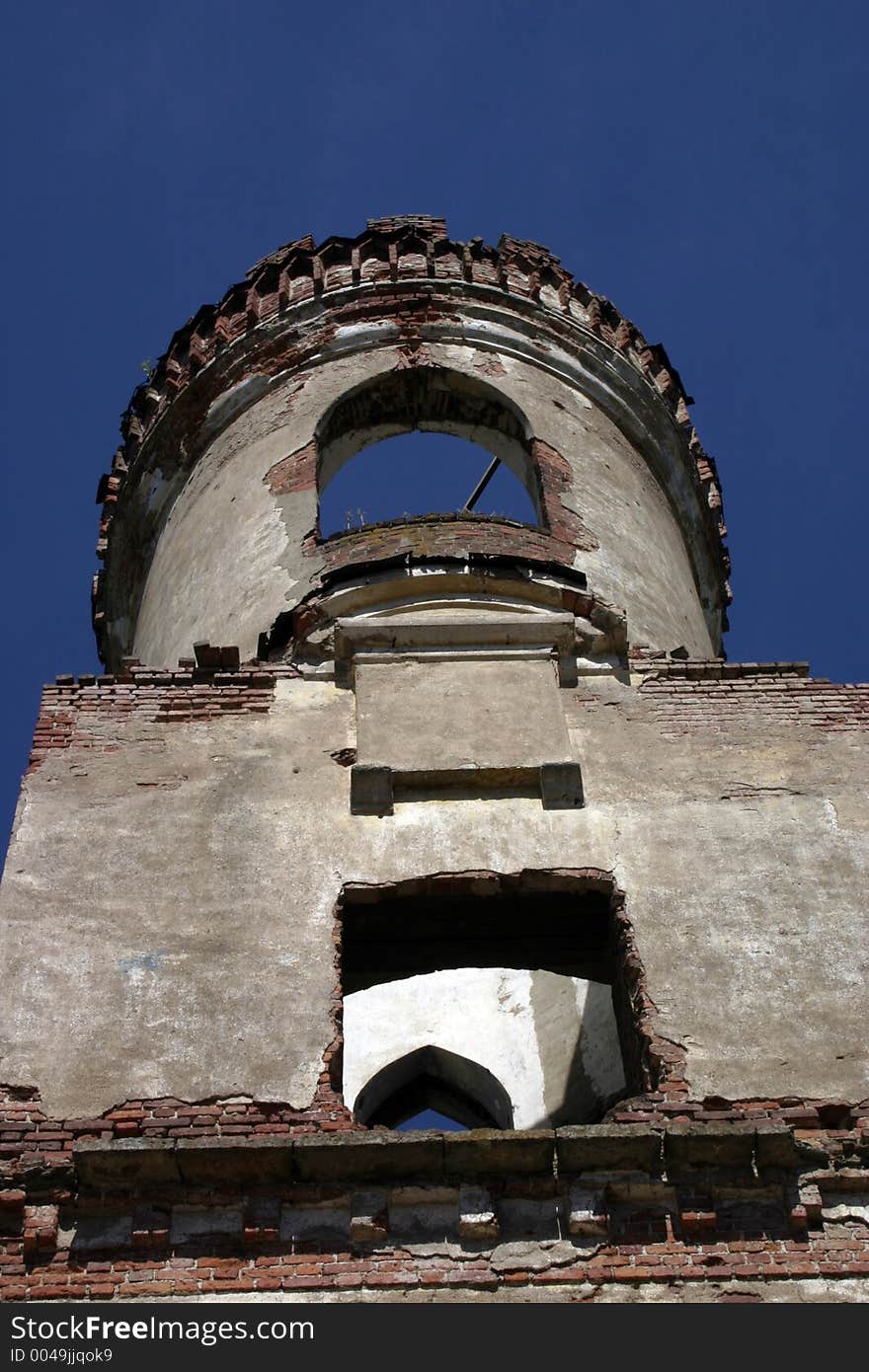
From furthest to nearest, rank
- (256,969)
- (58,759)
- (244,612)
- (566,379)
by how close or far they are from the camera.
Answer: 1. (566,379)
2. (244,612)
3. (58,759)
4. (256,969)

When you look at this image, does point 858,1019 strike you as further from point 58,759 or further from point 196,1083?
point 58,759

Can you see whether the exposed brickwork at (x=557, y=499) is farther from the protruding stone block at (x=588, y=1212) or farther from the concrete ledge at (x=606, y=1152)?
the protruding stone block at (x=588, y=1212)

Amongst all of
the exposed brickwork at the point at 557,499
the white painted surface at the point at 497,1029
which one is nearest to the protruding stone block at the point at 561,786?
the white painted surface at the point at 497,1029

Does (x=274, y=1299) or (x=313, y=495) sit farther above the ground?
(x=313, y=495)

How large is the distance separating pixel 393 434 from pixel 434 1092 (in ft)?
15.5

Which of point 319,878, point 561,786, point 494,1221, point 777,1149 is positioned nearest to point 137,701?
point 319,878

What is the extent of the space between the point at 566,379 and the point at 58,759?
6701 millimetres

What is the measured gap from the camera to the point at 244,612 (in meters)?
12.3

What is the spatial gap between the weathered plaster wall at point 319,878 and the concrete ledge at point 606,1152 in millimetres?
640

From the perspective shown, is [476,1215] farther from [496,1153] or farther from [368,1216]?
[368,1216]

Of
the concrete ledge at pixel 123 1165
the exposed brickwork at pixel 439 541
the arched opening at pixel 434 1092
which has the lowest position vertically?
the concrete ledge at pixel 123 1165

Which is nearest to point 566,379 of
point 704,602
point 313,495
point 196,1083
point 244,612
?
point 704,602

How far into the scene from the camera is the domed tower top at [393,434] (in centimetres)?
1196

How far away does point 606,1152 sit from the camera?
7.39 meters
